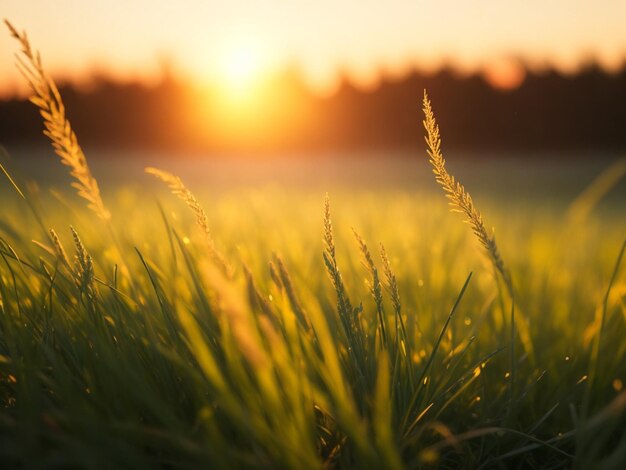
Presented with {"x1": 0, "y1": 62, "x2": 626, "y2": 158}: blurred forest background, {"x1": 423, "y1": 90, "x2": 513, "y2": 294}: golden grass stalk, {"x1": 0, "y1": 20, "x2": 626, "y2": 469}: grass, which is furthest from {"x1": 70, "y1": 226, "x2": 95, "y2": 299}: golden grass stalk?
{"x1": 0, "y1": 62, "x2": 626, "y2": 158}: blurred forest background

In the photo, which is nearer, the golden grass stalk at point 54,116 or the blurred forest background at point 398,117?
the golden grass stalk at point 54,116

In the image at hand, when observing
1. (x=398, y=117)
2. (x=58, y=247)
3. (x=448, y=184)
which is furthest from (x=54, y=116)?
(x=398, y=117)

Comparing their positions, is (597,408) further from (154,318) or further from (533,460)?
(154,318)

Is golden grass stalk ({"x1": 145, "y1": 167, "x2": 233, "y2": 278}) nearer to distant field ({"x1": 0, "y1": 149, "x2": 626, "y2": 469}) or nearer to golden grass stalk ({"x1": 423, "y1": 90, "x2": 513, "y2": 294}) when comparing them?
distant field ({"x1": 0, "y1": 149, "x2": 626, "y2": 469})

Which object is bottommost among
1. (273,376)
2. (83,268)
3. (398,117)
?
(273,376)

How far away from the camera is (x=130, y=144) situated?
25.6 m

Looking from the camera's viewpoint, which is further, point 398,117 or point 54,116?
point 398,117

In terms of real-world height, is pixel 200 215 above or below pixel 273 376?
above

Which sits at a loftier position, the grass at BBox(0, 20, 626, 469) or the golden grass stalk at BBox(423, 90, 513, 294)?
the golden grass stalk at BBox(423, 90, 513, 294)

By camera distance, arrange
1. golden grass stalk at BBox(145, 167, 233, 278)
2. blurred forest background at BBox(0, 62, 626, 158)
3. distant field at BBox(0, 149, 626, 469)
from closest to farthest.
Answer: distant field at BBox(0, 149, 626, 469) → golden grass stalk at BBox(145, 167, 233, 278) → blurred forest background at BBox(0, 62, 626, 158)

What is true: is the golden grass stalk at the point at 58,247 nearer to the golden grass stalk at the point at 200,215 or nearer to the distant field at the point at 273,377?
the distant field at the point at 273,377

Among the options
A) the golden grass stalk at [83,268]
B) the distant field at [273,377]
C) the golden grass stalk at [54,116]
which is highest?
the golden grass stalk at [54,116]

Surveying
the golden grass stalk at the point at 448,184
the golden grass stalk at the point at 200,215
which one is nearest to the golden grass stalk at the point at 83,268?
the golden grass stalk at the point at 200,215

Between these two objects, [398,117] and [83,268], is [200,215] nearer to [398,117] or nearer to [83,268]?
[83,268]
